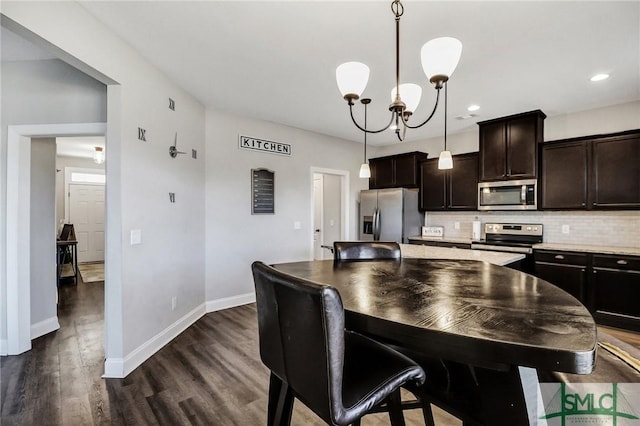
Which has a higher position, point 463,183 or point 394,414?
point 463,183

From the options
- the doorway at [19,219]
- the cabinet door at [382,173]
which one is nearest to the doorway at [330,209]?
the cabinet door at [382,173]

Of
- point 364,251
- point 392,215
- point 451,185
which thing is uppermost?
point 451,185

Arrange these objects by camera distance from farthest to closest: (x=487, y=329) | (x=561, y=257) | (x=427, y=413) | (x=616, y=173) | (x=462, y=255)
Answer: (x=561, y=257) < (x=616, y=173) < (x=462, y=255) < (x=427, y=413) < (x=487, y=329)

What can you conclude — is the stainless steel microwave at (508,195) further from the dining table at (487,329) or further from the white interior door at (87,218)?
the white interior door at (87,218)

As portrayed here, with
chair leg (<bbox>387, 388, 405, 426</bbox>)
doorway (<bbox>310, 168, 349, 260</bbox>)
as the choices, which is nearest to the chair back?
chair leg (<bbox>387, 388, 405, 426</bbox>)

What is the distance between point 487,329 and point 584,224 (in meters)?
4.20

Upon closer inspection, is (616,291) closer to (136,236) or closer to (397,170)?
(397,170)

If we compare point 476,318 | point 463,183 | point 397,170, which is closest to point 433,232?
point 463,183

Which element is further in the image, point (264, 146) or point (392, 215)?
point (392, 215)

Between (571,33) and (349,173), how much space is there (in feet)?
12.0

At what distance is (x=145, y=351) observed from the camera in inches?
102

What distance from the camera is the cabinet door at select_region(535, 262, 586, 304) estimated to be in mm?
3400

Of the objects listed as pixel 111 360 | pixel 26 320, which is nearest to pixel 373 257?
pixel 111 360

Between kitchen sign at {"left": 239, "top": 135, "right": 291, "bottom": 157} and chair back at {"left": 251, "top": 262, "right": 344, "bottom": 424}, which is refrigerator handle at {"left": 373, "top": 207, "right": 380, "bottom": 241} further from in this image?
chair back at {"left": 251, "top": 262, "right": 344, "bottom": 424}
